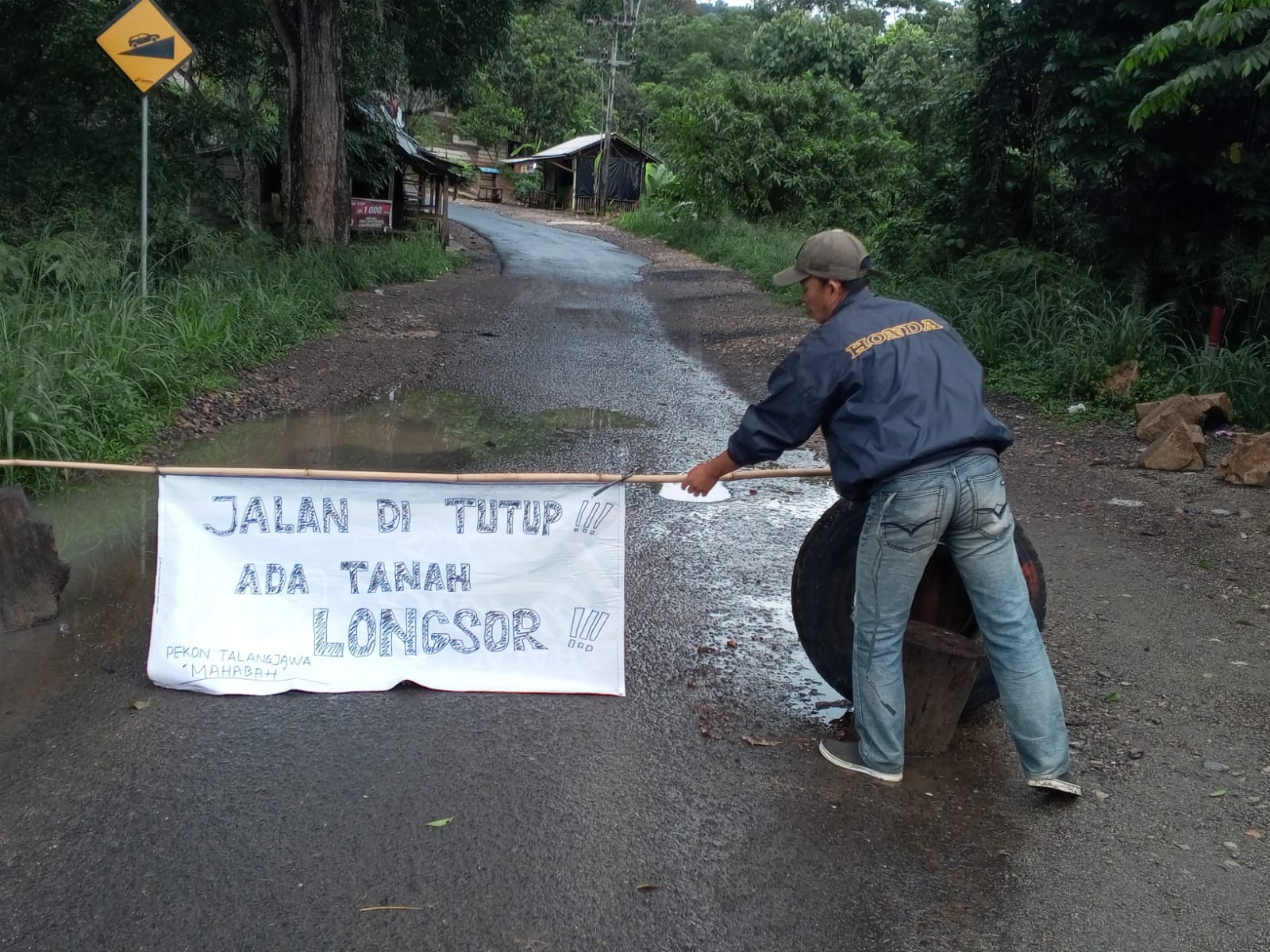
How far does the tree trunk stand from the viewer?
15.2m

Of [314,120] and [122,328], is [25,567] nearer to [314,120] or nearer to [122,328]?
[122,328]

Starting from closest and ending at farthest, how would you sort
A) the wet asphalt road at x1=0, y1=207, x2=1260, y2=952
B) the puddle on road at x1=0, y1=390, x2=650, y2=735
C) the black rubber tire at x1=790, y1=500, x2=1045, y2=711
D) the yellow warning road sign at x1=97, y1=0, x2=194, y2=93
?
the wet asphalt road at x1=0, y1=207, x2=1260, y2=952
the black rubber tire at x1=790, y1=500, x2=1045, y2=711
the puddle on road at x1=0, y1=390, x2=650, y2=735
the yellow warning road sign at x1=97, y1=0, x2=194, y2=93

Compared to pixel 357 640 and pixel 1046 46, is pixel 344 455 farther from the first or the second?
pixel 1046 46

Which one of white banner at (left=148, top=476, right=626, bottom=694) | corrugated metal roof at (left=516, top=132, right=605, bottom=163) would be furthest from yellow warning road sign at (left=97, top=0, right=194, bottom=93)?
corrugated metal roof at (left=516, top=132, right=605, bottom=163)

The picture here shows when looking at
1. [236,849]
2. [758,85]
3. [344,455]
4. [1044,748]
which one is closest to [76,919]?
[236,849]

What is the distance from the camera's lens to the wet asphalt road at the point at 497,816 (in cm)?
295

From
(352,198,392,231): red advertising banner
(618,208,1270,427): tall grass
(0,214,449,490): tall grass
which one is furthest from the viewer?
(352,198,392,231): red advertising banner

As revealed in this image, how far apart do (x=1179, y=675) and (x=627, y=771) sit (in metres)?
2.53

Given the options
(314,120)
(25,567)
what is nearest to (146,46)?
(25,567)

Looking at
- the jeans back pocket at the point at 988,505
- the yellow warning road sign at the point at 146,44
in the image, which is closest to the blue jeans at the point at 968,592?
the jeans back pocket at the point at 988,505

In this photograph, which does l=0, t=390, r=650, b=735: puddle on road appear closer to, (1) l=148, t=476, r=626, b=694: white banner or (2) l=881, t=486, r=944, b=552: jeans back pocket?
(1) l=148, t=476, r=626, b=694: white banner

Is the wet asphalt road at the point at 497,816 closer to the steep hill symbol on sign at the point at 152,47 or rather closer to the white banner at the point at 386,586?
the white banner at the point at 386,586

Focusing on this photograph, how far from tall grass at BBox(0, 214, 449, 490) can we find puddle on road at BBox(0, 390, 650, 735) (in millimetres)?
424

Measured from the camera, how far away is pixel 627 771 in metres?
3.78
